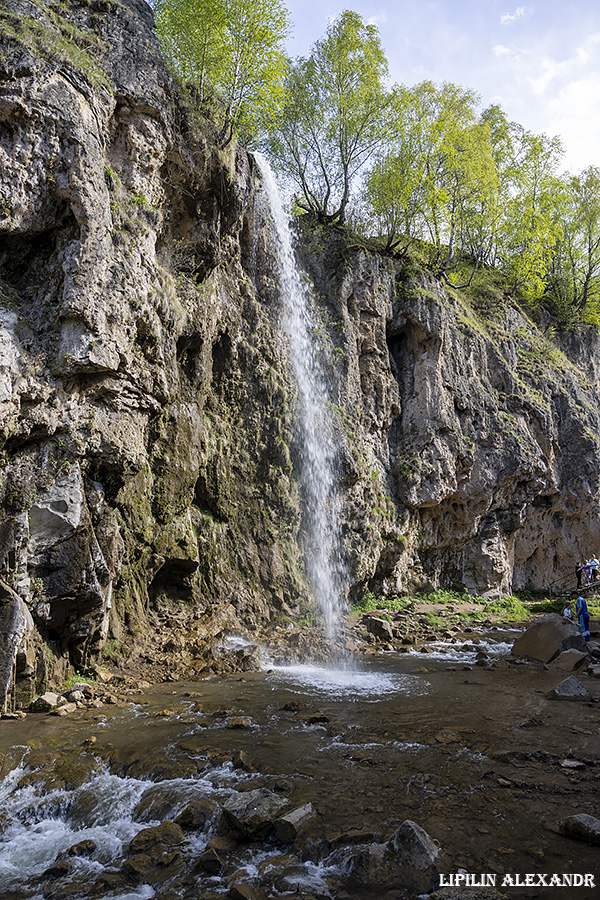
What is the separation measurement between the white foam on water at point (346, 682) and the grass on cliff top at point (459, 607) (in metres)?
7.16

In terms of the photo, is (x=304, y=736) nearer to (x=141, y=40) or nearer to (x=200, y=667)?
(x=200, y=667)

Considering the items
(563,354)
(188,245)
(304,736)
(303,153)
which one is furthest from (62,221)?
(563,354)

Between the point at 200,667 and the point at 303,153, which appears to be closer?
the point at 200,667

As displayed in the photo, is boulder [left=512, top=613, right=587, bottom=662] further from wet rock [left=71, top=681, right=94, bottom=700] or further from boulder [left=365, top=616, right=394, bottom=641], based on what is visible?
wet rock [left=71, top=681, right=94, bottom=700]

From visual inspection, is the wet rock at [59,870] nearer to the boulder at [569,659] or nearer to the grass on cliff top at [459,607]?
the boulder at [569,659]

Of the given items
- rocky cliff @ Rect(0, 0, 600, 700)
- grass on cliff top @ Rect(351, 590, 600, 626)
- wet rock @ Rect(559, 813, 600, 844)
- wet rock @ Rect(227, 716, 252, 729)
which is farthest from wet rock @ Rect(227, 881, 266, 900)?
grass on cliff top @ Rect(351, 590, 600, 626)

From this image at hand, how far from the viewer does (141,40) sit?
1383cm

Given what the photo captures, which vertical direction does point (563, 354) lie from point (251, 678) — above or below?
above

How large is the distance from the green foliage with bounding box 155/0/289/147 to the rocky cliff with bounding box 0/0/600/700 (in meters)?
1.26

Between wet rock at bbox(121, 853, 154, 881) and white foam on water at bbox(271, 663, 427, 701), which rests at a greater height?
wet rock at bbox(121, 853, 154, 881)

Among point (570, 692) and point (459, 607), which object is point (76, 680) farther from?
point (459, 607)

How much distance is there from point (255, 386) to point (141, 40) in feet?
33.6

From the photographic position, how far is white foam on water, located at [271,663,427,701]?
10.0m

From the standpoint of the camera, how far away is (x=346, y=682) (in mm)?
11023
